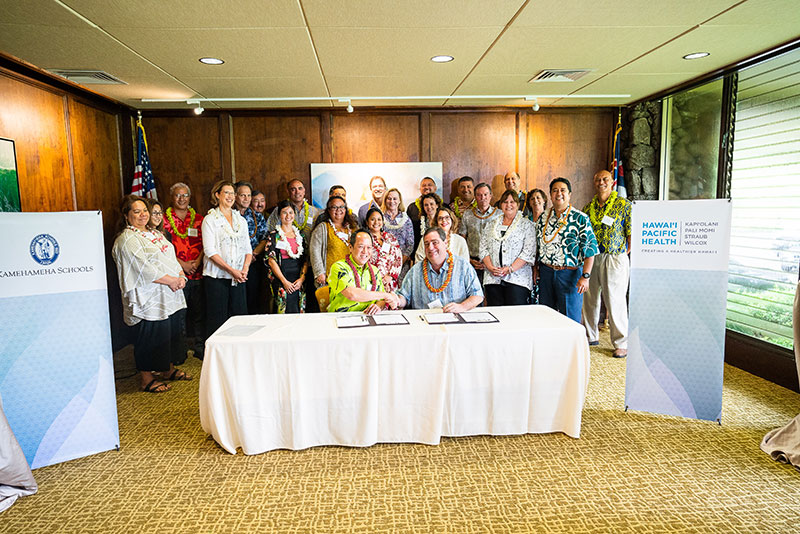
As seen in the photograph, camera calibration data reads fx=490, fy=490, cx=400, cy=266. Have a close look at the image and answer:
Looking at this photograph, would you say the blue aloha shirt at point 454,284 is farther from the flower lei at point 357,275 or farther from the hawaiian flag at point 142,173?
the hawaiian flag at point 142,173

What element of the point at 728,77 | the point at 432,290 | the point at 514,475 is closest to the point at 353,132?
the point at 432,290

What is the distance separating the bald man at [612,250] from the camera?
4.85 m

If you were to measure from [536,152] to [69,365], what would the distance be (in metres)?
5.69

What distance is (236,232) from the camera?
184 inches

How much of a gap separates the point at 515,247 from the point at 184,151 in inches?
175

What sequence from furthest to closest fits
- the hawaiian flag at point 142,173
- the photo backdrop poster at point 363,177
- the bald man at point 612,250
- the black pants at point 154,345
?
the photo backdrop poster at point 363,177, the hawaiian flag at point 142,173, the bald man at point 612,250, the black pants at point 154,345

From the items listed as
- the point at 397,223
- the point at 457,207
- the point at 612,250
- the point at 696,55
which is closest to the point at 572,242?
the point at 612,250

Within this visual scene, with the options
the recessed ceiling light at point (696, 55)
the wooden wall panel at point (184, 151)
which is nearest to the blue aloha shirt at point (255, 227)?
the wooden wall panel at point (184, 151)

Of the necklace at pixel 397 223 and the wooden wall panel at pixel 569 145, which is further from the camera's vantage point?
the wooden wall panel at pixel 569 145

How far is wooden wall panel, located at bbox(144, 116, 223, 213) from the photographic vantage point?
6.26m

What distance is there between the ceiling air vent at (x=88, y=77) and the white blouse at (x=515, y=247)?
152 inches

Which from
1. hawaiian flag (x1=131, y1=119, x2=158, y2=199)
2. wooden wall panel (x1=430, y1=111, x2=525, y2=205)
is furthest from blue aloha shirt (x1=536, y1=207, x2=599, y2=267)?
hawaiian flag (x1=131, y1=119, x2=158, y2=199)

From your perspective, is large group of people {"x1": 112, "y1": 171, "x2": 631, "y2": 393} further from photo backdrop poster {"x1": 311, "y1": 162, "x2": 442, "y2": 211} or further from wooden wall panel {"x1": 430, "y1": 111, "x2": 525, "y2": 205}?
wooden wall panel {"x1": 430, "y1": 111, "x2": 525, "y2": 205}

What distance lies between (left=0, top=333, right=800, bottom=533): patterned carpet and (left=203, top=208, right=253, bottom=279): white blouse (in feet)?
5.43
